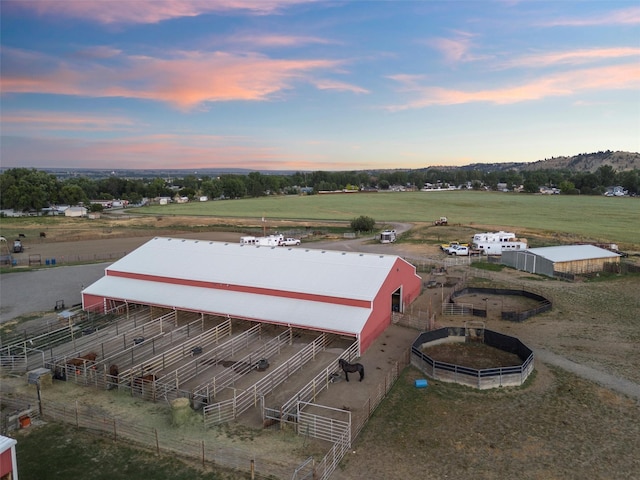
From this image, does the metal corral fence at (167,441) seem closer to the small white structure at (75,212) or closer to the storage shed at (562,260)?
the storage shed at (562,260)

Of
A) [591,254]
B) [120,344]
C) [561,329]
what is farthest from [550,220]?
[120,344]

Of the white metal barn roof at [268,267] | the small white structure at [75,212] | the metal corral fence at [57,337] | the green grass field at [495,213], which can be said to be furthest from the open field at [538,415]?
the small white structure at [75,212]

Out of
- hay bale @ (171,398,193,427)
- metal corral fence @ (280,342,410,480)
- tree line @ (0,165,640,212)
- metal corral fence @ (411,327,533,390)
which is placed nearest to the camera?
metal corral fence @ (280,342,410,480)

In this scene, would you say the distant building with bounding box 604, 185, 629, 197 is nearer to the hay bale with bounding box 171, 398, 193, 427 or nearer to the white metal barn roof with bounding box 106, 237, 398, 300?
the white metal barn roof with bounding box 106, 237, 398, 300

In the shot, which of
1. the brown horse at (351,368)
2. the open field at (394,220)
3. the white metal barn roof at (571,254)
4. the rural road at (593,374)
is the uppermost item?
the white metal barn roof at (571,254)

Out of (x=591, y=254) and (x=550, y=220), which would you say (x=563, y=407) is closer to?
(x=591, y=254)

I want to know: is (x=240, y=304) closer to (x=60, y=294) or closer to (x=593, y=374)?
(x=60, y=294)

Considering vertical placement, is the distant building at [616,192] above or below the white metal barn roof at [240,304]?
above

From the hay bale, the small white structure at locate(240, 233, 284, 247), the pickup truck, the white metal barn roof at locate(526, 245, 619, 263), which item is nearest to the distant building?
the white metal barn roof at locate(526, 245, 619, 263)
